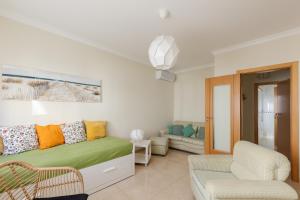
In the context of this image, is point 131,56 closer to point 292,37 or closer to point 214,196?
point 292,37

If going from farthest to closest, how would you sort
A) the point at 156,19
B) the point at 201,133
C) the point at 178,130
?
the point at 178,130 → the point at 201,133 → the point at 156,19

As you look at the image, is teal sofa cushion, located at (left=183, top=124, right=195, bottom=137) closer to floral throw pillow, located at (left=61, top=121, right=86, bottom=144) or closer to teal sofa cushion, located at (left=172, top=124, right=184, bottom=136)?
teal sofa cushion, located at (left=172, top=124, right=184, bottom=136)

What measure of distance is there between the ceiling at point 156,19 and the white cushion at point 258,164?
174 cm

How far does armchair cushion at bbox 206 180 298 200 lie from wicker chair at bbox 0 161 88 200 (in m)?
1.12

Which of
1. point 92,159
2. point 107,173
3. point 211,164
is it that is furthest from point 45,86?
point 211,164

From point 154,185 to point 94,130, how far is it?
4.59 ft

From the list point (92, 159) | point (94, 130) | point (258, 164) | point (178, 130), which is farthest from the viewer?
point (178, 130)

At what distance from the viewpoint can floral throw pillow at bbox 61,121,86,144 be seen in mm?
2514

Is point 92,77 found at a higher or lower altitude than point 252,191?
higher

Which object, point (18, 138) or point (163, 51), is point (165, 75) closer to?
point (163, 51)

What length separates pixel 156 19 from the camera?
2.27 metres

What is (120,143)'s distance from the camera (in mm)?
2654

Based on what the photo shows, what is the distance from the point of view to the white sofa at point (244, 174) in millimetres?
1212

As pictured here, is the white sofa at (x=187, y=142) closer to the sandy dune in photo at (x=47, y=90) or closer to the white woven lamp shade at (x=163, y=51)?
the sandy dune in photo at (x=47, y=90)
